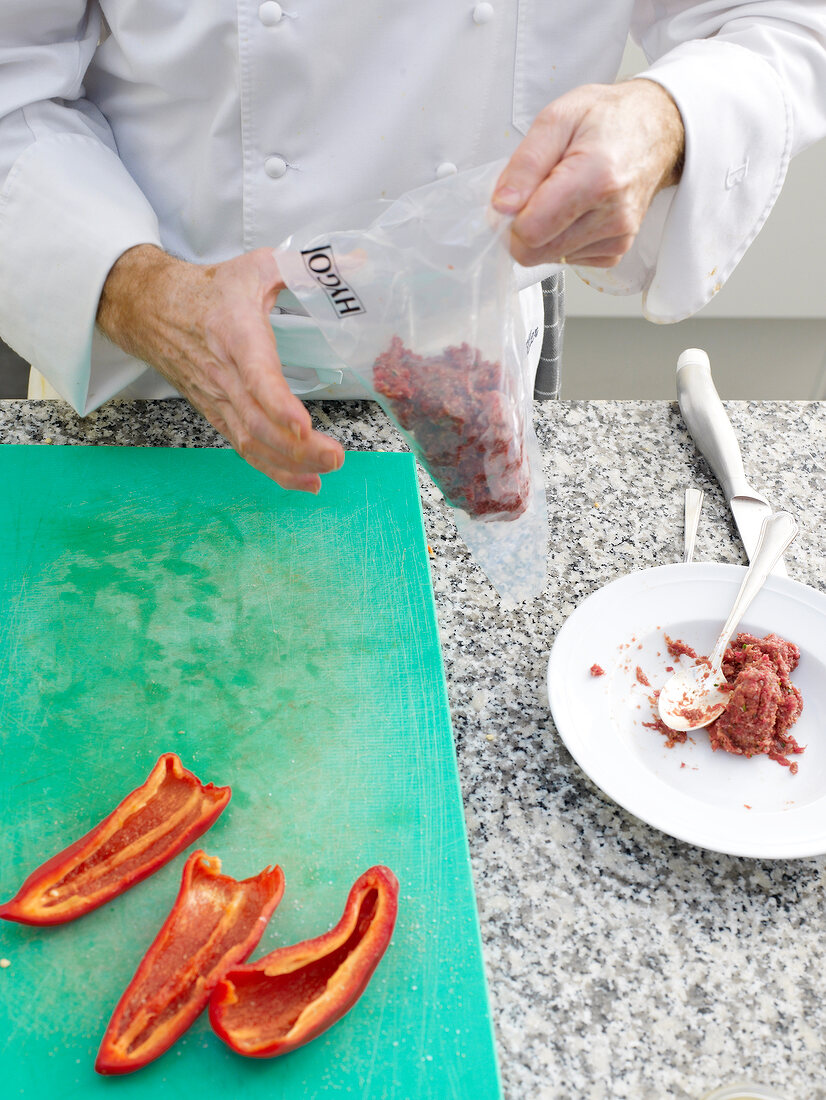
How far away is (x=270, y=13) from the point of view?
88 centimetres

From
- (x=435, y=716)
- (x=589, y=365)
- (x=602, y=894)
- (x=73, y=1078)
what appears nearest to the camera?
(x=73, y=1078)

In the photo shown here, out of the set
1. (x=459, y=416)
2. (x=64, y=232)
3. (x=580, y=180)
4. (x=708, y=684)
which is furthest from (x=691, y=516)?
(x=64, y=232)

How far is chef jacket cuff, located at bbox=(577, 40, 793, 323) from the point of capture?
799mm

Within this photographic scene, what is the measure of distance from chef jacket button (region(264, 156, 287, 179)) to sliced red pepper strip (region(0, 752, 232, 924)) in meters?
0.63

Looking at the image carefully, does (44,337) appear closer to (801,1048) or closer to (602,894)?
(602,894)

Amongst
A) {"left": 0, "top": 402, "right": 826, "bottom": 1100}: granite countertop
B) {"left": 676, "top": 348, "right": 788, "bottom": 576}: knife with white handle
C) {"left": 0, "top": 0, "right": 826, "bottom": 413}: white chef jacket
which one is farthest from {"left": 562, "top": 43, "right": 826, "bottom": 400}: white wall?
{"left": 0, "top": 402, "right": 826, "bottom": 1100}: granite countertop

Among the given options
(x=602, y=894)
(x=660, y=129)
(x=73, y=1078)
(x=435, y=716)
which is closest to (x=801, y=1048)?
(x=602, y=894)

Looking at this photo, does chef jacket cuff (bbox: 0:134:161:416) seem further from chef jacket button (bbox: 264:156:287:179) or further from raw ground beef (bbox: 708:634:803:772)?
raw ground beef (bbox: 708:634:803:772)

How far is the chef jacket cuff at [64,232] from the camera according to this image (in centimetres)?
92

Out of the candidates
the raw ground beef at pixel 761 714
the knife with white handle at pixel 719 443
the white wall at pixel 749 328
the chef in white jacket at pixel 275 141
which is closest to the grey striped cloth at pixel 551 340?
the knife with white handle at pixel 719 443

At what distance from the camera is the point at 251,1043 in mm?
587

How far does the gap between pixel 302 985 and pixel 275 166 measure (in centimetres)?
81

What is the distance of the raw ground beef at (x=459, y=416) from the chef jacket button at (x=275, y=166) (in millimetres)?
361

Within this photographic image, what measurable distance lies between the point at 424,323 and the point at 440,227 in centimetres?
8
